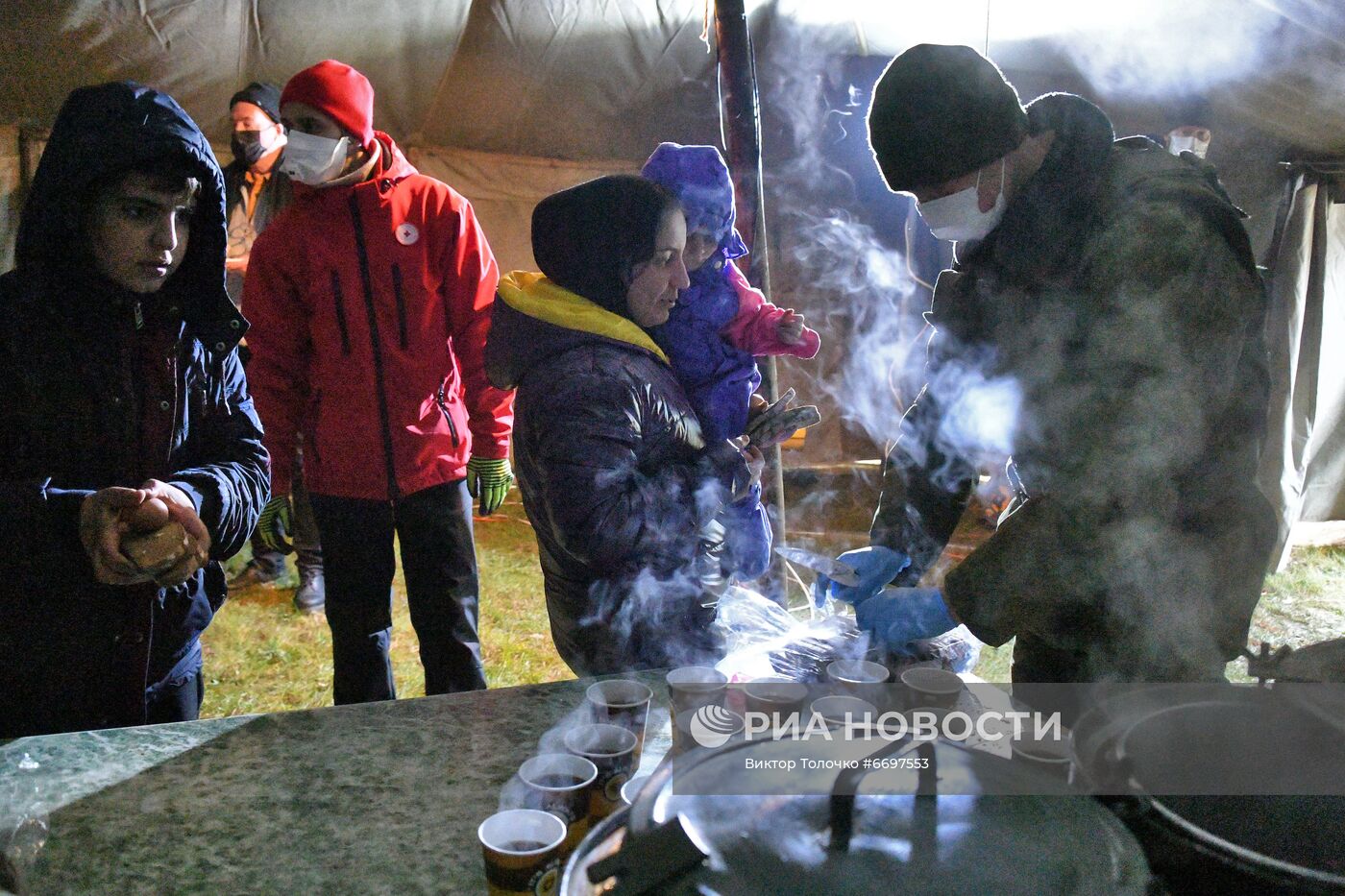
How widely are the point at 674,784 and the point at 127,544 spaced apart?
1.21 m

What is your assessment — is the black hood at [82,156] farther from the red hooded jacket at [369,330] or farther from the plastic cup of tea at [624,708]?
the plastic cup of tea at [624,708]

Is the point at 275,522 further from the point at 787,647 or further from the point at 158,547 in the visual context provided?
the point at 787,647

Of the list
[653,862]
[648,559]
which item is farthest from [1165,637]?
[653,862]

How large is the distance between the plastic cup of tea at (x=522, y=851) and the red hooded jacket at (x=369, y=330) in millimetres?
1945

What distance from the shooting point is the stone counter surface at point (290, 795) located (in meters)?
1.12

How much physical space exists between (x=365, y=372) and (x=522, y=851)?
2138 millimetres

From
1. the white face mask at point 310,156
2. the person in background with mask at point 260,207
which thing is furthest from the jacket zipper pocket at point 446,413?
the person in background with mask at point 260,207

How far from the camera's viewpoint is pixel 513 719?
1.56 metres

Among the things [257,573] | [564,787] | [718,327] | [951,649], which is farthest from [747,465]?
[257,573]

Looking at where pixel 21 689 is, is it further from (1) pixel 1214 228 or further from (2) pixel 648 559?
(1) pixel 1214 228

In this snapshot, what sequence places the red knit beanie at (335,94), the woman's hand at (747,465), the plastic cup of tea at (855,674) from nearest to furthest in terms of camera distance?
the plastic cup of tea at (855,674) → the woman's hand at (747,465) → the red knit beanie at (335,94)

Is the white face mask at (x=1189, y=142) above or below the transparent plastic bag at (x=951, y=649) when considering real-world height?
above

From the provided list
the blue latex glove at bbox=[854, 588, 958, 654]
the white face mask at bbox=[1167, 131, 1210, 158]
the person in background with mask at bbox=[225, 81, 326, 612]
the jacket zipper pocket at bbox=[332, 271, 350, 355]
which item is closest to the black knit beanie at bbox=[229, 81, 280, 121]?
the person in background with mask at bbox=[225, 81, 326, 612]

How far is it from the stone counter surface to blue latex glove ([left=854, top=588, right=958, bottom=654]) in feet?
1.63
